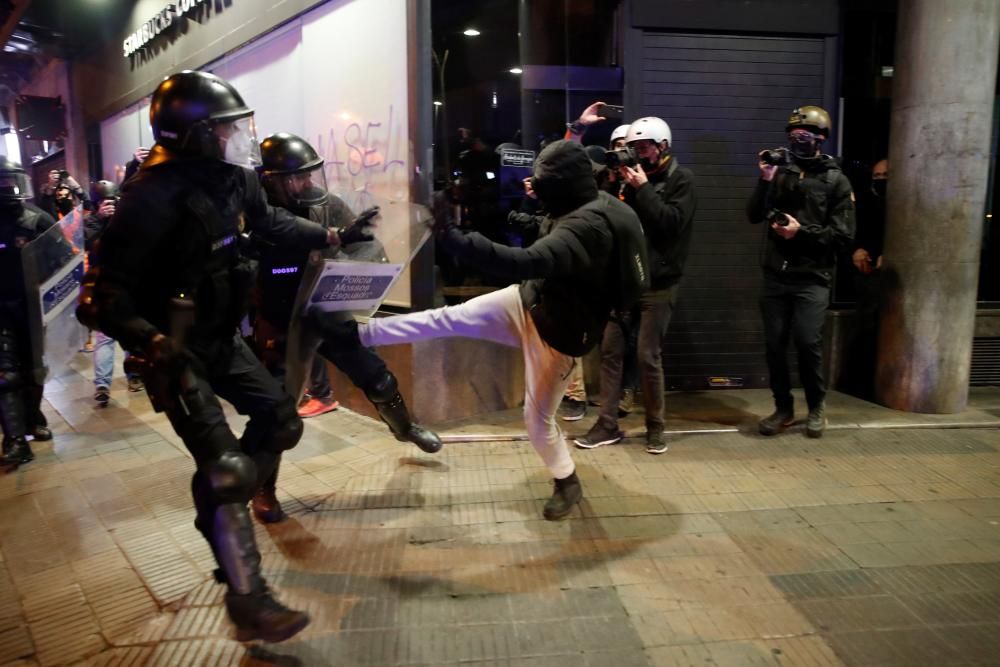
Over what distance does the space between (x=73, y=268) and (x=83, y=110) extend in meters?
11.4

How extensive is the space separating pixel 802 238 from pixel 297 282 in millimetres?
3649

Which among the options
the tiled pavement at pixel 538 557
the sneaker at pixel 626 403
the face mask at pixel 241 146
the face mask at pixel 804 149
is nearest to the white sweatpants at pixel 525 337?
the tiled pavement at pixel 538 557

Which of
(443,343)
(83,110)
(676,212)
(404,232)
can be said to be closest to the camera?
(404,232)

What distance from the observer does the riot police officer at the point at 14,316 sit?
5102 millimetres

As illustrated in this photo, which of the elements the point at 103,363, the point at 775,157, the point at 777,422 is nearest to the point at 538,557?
the point at 777,422

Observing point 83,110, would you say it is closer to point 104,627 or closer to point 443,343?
point 443,343

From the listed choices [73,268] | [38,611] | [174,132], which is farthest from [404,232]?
[73,268]

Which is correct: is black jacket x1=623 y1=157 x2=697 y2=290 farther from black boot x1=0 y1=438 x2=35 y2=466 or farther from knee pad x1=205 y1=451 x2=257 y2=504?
black boot x1=0 y1=438 x2=35 y2=466

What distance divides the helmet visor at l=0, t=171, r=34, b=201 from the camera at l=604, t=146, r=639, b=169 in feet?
14.3

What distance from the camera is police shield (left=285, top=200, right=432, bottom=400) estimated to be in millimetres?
3637

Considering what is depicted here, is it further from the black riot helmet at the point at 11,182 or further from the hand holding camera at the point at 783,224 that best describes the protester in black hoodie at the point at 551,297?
the black riot helmet at the point at 11,182

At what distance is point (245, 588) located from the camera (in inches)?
107

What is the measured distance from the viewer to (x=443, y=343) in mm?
5680

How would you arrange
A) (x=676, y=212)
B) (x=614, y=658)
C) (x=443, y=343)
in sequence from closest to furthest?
(x=614, y=658)
(x=676, y=212)
(x=443, y=343)
